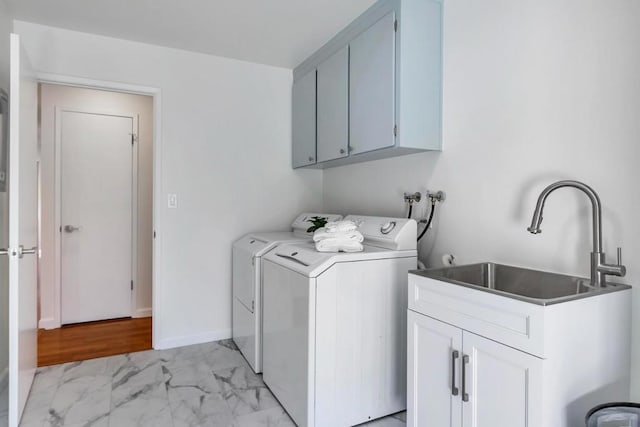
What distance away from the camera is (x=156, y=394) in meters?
2.14

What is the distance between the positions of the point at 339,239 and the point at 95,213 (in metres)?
2.63

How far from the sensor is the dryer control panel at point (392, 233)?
1968 millimetres

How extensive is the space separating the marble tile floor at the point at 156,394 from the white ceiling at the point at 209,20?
2248 millimetres

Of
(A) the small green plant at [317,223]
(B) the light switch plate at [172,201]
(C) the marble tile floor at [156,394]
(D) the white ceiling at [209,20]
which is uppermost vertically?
(D) the white ceiling at [209,20]

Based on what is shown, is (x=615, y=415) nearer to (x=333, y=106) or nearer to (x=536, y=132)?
(x=536, y=132)

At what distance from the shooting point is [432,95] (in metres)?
2.07

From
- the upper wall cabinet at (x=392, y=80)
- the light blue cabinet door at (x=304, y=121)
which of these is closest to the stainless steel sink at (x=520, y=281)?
the upper wall cabinet at (x=392, y=80)

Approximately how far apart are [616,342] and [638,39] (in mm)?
1063

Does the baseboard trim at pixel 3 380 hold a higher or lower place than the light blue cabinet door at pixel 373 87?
lower

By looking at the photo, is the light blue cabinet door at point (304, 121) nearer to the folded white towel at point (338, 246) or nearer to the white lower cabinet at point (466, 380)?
the folded white towel at point (338, 246)

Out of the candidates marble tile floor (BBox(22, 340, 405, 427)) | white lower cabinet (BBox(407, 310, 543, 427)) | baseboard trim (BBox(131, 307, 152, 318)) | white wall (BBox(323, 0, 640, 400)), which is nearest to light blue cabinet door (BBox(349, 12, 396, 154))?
white wall (BBox(323, 0, 640, 400))

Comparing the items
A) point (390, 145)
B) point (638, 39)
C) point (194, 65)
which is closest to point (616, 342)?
point (638, 39)

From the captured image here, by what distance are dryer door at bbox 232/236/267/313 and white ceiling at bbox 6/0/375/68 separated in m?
1.42

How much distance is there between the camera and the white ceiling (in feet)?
7.10
